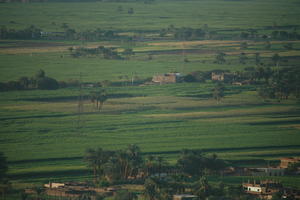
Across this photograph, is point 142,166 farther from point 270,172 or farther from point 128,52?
point 128,52

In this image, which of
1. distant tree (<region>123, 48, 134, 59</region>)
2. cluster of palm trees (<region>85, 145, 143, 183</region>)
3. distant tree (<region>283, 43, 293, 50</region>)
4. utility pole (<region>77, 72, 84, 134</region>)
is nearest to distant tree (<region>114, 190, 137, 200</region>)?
cluster of palm trees (<region>85, 145, 143, 183</region>)

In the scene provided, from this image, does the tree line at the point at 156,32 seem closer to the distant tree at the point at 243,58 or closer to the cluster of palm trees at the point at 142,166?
the distant tree at the point at 243,58

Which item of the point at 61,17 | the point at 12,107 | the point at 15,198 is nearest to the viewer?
the point at 15,198

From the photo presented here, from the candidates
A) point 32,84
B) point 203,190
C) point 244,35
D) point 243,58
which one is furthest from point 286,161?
point 244,35

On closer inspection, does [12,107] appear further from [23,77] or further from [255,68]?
[255,68]

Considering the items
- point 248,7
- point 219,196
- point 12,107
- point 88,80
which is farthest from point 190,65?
point 248,7

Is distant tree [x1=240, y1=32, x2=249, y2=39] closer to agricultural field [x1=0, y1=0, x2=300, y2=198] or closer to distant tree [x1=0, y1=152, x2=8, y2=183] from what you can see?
agricultural field [x1=0, y1=0, x2=300, y2=198]
